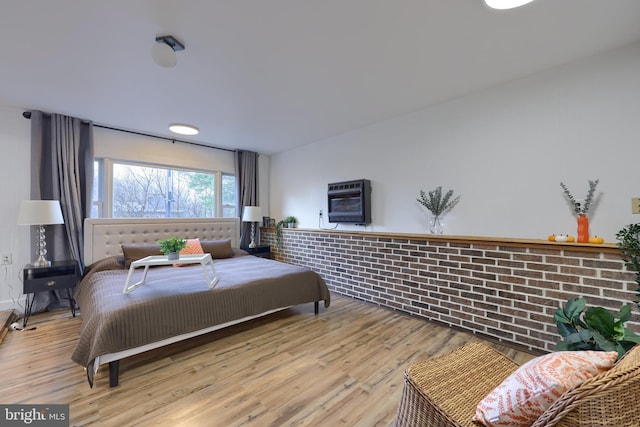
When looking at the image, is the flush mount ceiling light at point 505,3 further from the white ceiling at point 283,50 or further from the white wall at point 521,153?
the white wall at point 521,153

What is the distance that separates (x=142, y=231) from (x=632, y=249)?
5.08 m

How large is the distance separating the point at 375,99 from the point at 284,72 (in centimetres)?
110

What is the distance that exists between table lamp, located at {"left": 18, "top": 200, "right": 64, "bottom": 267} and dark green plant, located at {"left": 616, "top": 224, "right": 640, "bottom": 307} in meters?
5.17

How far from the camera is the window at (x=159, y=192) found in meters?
3.73

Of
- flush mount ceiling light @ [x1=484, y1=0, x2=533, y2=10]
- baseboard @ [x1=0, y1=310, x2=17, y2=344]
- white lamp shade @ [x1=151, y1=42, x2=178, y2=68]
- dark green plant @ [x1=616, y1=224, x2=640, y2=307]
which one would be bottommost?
baseboard @ [x1=0, y1=310, x2=17, y2=344]

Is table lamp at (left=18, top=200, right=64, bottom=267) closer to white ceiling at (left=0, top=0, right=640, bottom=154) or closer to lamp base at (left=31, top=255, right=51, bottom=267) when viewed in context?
lamp base at (left=31, top=255, right=51, bottom=267)

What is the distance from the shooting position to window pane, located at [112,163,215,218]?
3.88 m

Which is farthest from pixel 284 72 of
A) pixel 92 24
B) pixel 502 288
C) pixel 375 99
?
pixel 502 288

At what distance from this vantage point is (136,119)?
3.41 m

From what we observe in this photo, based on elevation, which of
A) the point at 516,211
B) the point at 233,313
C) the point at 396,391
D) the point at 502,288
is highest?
the point at 516,211

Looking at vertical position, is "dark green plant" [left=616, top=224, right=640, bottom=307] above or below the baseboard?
above

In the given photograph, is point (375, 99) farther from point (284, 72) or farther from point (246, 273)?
point (246, 273)

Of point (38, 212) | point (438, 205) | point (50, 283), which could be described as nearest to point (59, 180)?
point (38, 212)

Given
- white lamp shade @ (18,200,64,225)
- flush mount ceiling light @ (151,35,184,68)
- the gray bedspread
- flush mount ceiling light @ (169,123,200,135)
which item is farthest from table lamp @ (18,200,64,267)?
flush mount ceiling light @ (151,35,184,68)
